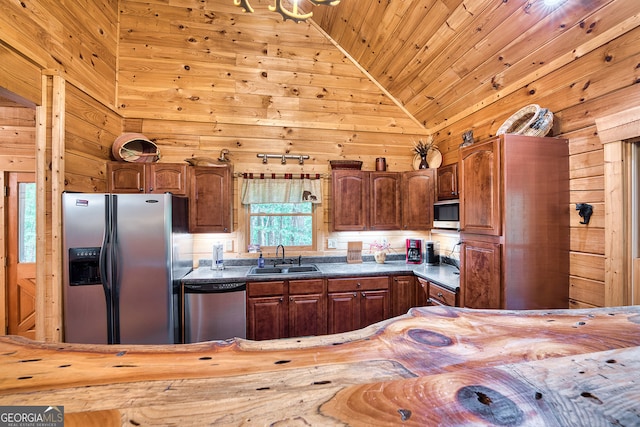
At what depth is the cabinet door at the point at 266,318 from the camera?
279cm

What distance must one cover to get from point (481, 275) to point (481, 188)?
720mm

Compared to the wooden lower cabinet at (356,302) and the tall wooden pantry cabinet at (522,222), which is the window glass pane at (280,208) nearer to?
the wooden lower cabinet at (356,302)

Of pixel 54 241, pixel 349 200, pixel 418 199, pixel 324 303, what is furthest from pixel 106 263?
pixel 418 199

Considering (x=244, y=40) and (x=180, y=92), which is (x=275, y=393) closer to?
(x=180, y=92)

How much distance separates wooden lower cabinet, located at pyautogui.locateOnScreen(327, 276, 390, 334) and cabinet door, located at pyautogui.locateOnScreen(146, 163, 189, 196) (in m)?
2.03

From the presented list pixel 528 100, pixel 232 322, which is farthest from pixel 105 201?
pixel 528 100

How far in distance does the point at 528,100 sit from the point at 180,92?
12.7 feet

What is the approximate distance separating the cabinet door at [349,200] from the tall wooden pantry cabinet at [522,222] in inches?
55.8

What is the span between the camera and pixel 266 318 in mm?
2811

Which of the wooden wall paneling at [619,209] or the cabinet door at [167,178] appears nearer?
the wooden wall paneling at [619,209]

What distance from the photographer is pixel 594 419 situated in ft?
1.56

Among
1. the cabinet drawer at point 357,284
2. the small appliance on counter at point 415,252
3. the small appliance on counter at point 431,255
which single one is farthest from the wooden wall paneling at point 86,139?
the small appliance on counter at point 431,255

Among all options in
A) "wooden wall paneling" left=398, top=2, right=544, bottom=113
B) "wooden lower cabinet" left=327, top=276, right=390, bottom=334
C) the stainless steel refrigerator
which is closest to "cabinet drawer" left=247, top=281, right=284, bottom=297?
"wooden lower cabinet" left=327, top=276, right=390, bottom=334

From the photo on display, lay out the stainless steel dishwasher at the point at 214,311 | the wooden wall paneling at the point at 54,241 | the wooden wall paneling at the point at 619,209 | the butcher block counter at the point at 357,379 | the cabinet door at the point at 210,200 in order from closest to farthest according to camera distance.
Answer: the butcher block counter at the point at 357,379, the wooden wall paneling at the point at 619,209, the wooden wall paneling at the point at 54,241, the stainless steel dishwasher at the point at 214,311, the cabinet door at the point at 210,200
